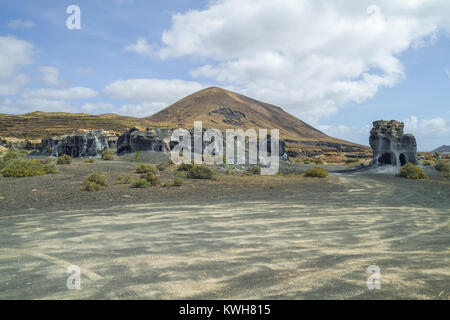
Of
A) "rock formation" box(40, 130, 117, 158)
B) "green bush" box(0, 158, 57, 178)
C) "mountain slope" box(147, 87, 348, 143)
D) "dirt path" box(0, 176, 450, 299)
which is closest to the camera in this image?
"dirt path" box(0, 176, 450, 299)

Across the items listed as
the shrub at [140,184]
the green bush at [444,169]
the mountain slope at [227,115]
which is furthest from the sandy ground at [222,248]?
the mountain slope at [227,115]

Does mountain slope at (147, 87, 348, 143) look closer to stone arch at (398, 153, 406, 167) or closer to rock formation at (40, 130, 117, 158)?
rock formation at (40, 130, 117, 158)

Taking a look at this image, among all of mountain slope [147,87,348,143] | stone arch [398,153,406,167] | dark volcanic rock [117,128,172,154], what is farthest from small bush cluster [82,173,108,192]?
mountain slope [147,87,348,143]

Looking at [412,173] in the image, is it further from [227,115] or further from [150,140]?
[227,115]

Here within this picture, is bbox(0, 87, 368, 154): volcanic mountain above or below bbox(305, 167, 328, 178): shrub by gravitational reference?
above

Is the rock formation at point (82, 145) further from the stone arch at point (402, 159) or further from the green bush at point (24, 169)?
the stone arch at point (402, 159)

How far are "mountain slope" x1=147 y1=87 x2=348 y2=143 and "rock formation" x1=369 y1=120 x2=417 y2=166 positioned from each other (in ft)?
304

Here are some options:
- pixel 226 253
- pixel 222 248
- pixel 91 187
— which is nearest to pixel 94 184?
pixel 91 187

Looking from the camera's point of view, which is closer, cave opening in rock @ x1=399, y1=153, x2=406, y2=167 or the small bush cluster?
the small bush cluster

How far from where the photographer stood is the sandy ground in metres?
3.90

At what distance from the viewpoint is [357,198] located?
43.2 feet

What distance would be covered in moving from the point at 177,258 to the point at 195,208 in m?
5.42
